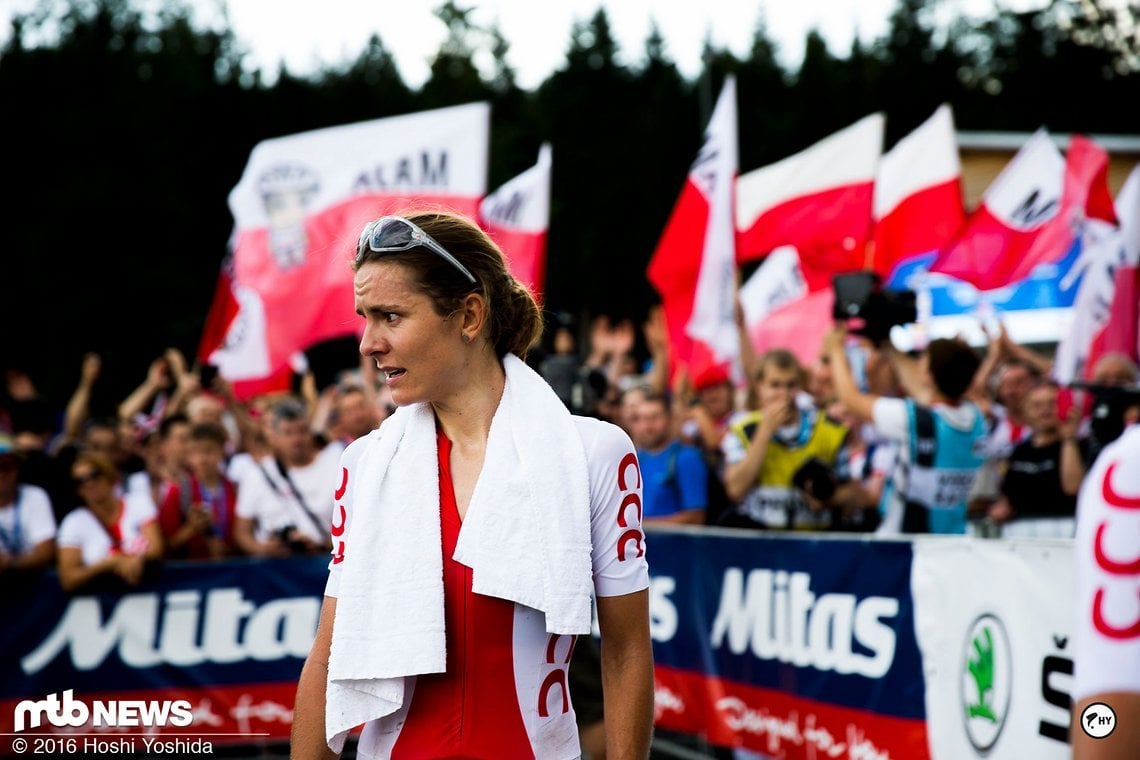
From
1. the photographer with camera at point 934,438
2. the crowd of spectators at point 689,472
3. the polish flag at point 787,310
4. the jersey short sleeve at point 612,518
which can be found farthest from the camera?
the polish flag at point 787,310

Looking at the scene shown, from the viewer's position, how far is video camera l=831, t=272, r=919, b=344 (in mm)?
7340

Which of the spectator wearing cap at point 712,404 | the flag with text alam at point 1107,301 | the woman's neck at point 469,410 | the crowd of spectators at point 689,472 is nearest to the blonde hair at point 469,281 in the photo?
the woman's neck at point 469,410

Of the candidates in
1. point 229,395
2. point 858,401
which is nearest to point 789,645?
point 858,401

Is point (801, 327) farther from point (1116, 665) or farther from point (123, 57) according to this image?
point (123, 57)

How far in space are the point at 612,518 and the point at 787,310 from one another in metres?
10.0

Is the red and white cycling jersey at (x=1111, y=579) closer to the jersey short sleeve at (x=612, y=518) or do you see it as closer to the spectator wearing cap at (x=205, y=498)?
the jersey short sleeve at (x=612, y=518)

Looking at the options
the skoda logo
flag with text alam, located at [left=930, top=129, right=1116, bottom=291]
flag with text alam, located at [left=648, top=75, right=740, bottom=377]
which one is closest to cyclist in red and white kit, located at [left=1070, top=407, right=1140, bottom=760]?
the skoda logo

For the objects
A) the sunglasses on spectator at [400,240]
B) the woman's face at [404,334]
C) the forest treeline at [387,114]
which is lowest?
the woman's face at [404,334]

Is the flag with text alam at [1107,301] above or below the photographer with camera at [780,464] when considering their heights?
above

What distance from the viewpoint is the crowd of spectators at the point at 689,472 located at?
7.31 m

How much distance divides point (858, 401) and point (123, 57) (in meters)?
46.8

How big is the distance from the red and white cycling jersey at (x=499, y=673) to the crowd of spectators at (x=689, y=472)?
4.12m

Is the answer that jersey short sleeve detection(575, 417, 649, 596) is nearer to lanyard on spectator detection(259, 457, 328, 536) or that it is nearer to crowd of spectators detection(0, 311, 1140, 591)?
crowd of spectators detection(0, 311, 1140, 591)

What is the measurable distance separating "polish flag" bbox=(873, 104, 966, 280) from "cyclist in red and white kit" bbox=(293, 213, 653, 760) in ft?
30.9
